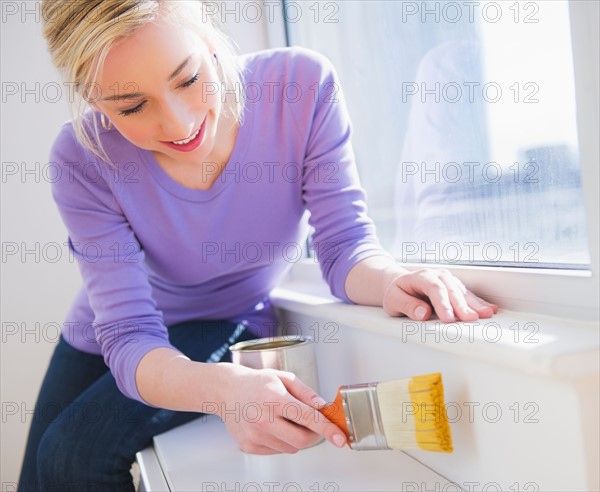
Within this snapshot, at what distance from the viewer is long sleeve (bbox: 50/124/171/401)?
40.7 inches

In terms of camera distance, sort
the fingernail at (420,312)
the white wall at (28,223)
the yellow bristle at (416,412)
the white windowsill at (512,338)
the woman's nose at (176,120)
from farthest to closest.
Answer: the white wall at (28,223), the woman's nose at (176,120), the fingernail at (420,312), the yellow bristle at (416,412), the white windowsill at (512,338)

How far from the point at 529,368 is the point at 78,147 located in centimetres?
75

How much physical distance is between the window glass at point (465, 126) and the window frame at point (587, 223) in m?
0.03

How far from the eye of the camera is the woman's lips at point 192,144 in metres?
0.98

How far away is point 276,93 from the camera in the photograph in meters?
1.11

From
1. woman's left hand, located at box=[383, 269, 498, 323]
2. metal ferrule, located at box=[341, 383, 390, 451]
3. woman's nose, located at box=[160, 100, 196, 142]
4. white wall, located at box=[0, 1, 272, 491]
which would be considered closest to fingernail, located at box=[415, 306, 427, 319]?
woman's left hand, located at box=[383, 269, 498, 323]

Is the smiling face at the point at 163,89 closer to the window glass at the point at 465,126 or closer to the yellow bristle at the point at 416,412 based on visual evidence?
the window glass at the point at 465,126

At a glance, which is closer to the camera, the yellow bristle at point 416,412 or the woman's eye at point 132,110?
the yellow bristle at point 416,412

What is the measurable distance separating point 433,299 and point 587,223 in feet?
0.59

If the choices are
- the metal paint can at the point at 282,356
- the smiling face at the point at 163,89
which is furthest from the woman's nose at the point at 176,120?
the metal paint can at the point at 282,356

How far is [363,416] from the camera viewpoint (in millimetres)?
728

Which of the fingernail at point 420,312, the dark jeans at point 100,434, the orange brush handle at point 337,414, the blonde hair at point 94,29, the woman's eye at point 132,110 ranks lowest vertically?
the dark jeans at point 100,434

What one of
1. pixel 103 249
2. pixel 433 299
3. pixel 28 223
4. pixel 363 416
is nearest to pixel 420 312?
pixel 433 299

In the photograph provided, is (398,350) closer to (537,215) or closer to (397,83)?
(537,215)
